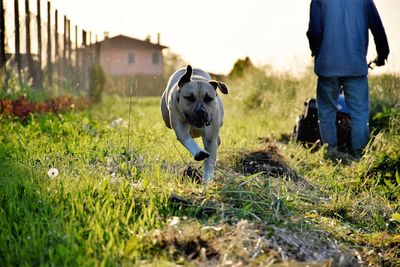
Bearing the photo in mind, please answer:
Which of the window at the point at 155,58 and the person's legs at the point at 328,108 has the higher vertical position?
the window at the point at 155,58

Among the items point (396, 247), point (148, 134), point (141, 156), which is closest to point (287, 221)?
point (396, 247)

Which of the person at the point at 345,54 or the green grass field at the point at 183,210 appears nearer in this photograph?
the green grass field at the point at 183,210

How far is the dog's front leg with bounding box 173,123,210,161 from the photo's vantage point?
5414mm

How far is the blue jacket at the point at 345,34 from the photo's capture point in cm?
851

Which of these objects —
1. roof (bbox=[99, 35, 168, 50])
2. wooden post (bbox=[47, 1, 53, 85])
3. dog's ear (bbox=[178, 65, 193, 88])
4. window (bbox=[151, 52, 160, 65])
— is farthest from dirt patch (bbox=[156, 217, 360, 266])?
window (bbox=[151, 52, 160, 65])

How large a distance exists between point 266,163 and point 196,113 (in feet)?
3.41

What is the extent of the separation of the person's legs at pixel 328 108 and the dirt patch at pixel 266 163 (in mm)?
2077

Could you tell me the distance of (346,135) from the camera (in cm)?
901

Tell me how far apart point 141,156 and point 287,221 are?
6.71 feet

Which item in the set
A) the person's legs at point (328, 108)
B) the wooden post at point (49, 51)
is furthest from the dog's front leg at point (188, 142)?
the wooden post at point (49, 51)

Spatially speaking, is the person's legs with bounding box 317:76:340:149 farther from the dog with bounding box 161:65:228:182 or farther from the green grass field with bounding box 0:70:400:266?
the dog with bounding box 161:65:228:182

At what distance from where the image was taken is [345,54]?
27.9 feet

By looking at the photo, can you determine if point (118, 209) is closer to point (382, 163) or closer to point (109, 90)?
A: point (382, 163)

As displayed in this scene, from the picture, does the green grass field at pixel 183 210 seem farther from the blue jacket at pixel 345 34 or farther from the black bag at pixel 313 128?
the black bag at pixel 313 128
